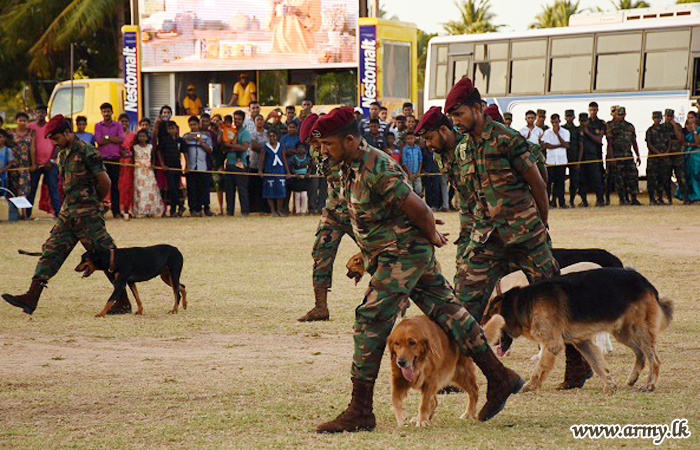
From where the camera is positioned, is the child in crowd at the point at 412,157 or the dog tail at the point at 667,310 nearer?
the dog tail at the point at 667,310

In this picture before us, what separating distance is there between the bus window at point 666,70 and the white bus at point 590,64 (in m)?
0.02

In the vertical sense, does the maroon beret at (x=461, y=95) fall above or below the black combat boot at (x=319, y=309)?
above

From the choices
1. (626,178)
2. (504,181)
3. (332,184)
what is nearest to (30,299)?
(332,184)

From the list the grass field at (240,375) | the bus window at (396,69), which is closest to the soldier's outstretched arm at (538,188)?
the grass field at (240,375)

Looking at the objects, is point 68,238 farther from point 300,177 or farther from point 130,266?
point 300,177

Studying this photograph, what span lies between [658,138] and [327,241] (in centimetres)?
1472

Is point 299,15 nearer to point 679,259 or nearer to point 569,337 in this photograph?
point 679,259

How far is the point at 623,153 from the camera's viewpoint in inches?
906

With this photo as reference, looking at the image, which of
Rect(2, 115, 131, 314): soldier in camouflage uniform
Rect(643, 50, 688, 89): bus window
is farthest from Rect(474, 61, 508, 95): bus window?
Rect(2, 115, 131, 314): soldier in camouflage uniform

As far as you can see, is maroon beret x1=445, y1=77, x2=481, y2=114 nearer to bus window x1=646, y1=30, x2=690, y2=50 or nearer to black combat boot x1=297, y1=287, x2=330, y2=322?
black combat boot x1=297, y1=287, x2=330, y2=322

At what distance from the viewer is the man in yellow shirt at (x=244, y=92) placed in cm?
2717

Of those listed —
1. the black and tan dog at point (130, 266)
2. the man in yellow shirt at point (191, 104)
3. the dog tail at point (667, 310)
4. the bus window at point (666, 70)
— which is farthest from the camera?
the man in yellow shirt at point (191, 104)

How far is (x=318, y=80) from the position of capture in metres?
26.8

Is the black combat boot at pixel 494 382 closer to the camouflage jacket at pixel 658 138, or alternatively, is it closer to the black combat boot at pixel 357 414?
the black combat boot at pixel 357 414
